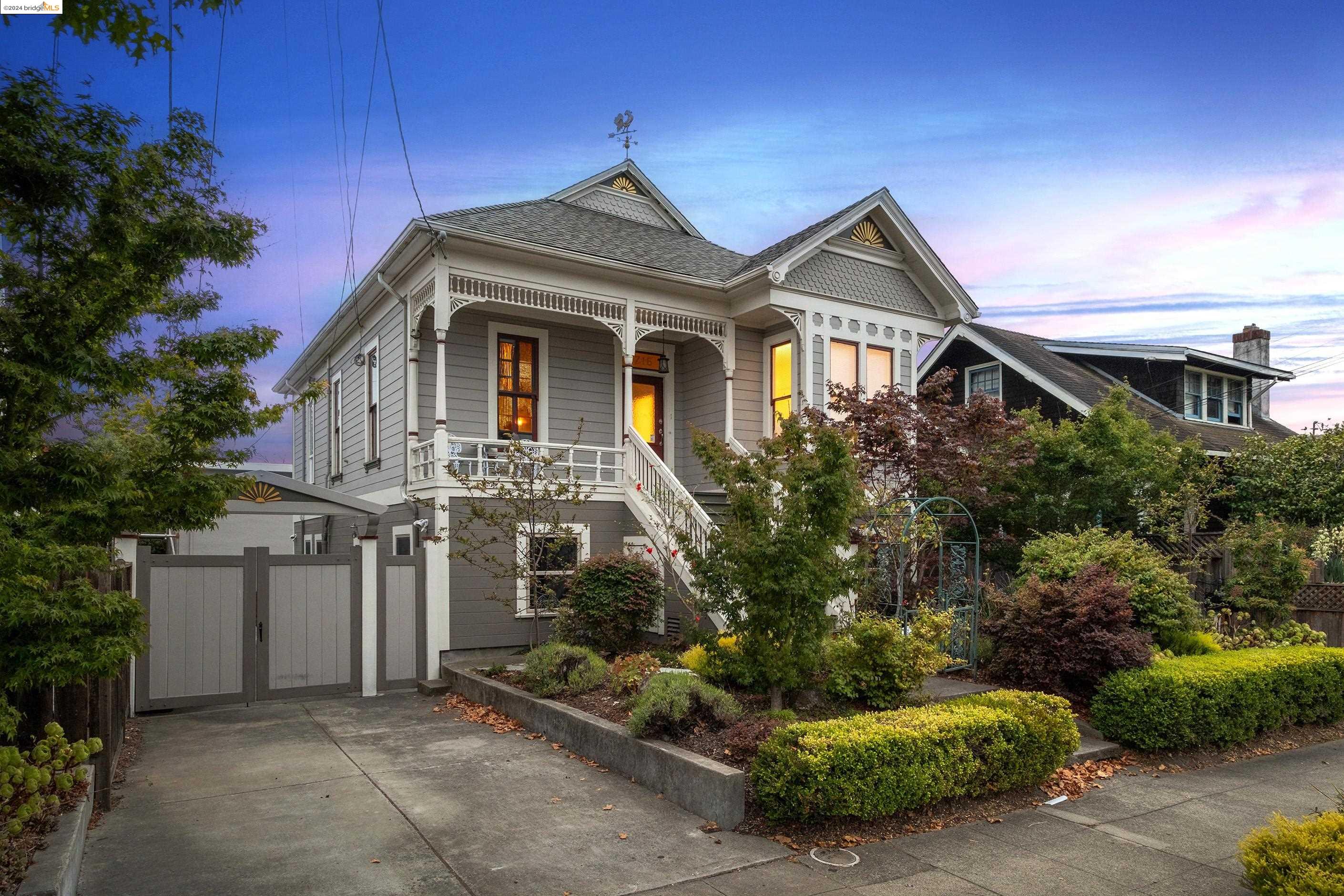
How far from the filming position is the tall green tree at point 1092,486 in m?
14.8

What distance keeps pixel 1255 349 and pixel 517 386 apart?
2339 cm

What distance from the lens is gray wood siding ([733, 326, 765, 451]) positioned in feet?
52.2

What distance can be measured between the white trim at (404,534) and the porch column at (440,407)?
1.23 meters

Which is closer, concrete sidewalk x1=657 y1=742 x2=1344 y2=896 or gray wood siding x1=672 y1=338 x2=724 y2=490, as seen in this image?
concrete sidewalk x1=657 y1=742 x2=1344 y2=896

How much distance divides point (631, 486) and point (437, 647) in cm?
377

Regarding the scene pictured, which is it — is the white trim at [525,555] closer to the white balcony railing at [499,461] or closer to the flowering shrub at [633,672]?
the white balcony railing at [499,461]

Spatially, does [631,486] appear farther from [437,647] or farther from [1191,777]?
[1191,777]

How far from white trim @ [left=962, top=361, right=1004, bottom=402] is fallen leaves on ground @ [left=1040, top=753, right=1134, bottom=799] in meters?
15.3

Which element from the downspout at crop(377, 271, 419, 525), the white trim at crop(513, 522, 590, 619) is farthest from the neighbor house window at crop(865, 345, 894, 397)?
the downspout at crop(377, 271, 419, 525)

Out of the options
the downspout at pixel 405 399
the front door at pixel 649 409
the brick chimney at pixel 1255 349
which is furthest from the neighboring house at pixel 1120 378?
the downspout at pixel 405 399

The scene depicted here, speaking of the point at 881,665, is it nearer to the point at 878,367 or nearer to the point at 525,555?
the point at 525,555

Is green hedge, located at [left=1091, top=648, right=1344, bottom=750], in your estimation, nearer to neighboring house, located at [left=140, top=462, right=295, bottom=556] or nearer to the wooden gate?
the wooden gate

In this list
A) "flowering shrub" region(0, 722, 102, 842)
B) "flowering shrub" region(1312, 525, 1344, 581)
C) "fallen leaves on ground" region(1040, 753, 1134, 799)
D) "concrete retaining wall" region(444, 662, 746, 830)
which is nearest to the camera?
"flowering shrub" region(0, 722, 102, 842)

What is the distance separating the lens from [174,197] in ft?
17.4
